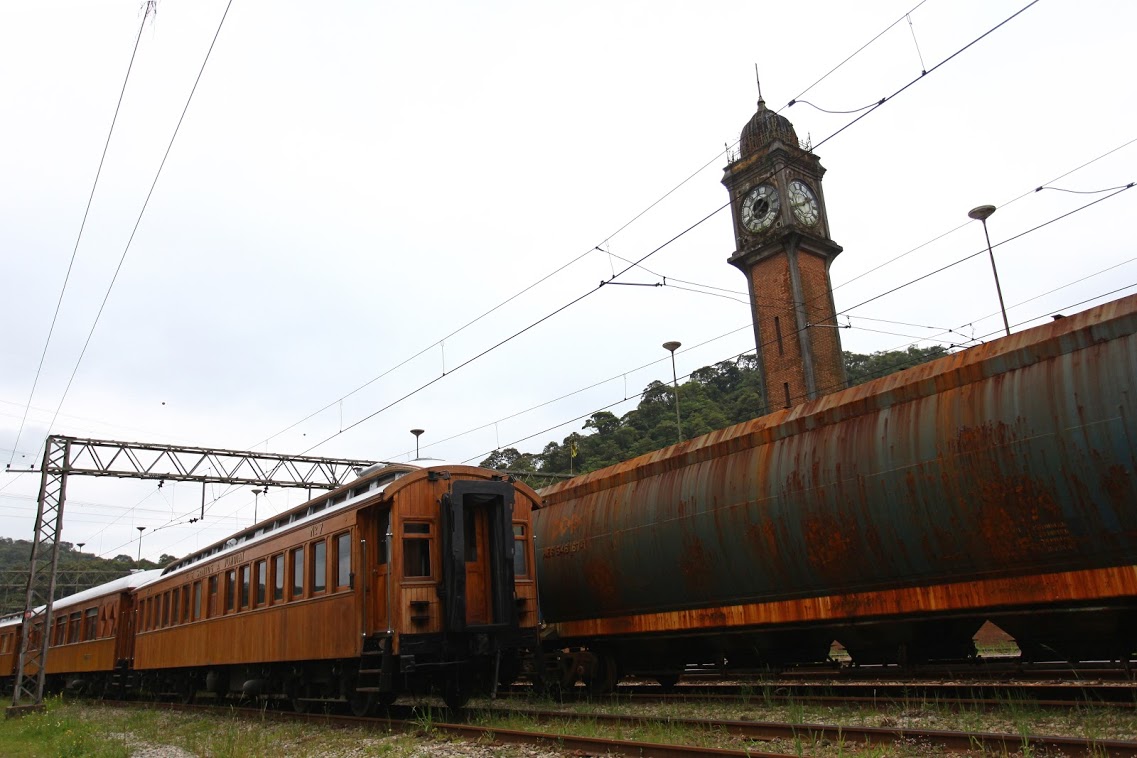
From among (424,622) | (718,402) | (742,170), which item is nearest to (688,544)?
(424,622)

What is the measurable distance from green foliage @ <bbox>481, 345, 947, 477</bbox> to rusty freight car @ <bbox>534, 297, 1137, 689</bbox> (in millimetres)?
34026

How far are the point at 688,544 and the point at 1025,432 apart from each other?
4.80 meters

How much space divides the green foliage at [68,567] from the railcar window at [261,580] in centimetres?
4748

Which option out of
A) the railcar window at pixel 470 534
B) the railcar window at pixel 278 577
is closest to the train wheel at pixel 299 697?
the railcar window at pixel 278 577

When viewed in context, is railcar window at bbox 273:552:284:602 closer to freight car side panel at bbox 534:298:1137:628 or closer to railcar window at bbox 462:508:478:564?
railcar window at bbox 462:508:478:564

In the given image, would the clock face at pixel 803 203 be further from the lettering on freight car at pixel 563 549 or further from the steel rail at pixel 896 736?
the steel rail at pixel 896 736

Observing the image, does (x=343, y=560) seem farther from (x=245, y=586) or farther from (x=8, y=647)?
(x=8, y=647)

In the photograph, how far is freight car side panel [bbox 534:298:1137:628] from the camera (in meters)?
7.43

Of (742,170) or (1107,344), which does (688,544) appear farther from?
(742,170)

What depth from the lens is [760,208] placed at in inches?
1483

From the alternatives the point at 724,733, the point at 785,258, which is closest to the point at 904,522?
the point at 724,733

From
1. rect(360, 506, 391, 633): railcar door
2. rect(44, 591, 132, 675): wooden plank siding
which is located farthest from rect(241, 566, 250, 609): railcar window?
rect(44, 591, 132, 675): wooden plank siding

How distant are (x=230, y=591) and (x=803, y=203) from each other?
1174 inches

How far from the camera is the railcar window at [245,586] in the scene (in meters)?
15.0
